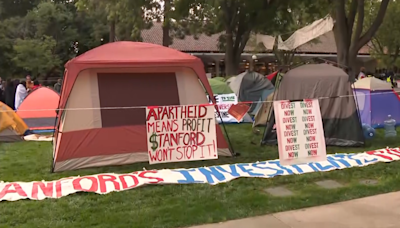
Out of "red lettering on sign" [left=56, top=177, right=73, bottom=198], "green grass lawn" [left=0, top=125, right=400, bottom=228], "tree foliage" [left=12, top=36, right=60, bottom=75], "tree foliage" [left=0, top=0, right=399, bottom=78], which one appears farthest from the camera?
"tree foliage" [left=12, top=36, right=60, bottom=75]

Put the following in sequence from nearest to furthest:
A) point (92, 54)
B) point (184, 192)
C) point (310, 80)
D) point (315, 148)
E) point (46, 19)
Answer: point (184, 192) → point (315, 148) → point (92, 54) → point (310, 80) → point (46, 19)

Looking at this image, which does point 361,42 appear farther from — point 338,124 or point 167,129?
point 167,129

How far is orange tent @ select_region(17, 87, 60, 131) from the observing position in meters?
10.8

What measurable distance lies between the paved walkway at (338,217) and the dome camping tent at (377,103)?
558 cm

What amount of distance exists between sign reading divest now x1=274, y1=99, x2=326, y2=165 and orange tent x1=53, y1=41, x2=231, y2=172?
5.04 feet

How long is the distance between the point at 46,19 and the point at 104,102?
22.6 meters

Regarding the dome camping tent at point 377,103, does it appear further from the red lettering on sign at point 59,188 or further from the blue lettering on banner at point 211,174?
the red lettering on sign at point 59,188

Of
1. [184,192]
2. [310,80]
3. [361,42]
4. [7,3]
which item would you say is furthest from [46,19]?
[184,192]

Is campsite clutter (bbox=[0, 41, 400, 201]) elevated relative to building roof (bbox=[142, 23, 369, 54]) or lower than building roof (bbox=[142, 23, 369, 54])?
lower

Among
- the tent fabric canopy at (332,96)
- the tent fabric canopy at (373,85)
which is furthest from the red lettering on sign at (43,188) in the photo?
the tent fabric canopy at (373,85)

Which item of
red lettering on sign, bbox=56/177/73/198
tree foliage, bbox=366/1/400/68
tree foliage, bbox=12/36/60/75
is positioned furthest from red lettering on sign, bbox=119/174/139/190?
tree foliage, bbox=366/1/400/68

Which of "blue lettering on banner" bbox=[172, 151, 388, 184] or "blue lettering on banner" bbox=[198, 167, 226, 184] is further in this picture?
"blue lettering on banner" bbox=[172, 151, 388, 184]

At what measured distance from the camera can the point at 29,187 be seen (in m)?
5.48

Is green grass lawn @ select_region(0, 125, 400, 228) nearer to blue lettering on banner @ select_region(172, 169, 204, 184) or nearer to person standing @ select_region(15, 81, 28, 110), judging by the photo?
blue lettering on banner @ select_region(172, 169, 204, 184)
